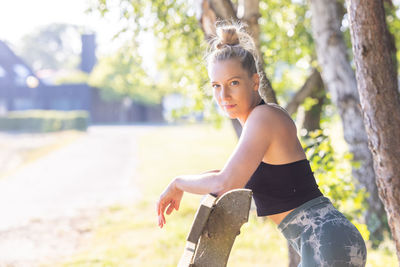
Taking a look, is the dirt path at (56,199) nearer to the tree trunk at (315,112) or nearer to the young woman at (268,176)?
the tree trunk at (315,112)

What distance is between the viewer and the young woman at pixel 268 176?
5.75 feet

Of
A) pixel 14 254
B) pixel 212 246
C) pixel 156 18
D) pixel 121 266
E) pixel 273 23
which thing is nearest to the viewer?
pixel 212 246

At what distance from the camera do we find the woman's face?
6.53 ft

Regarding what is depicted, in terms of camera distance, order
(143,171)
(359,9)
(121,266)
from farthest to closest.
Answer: (143,171) → (121,266) → (359,9)

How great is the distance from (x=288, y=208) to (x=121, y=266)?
401 cm

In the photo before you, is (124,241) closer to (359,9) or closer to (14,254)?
(14,254)

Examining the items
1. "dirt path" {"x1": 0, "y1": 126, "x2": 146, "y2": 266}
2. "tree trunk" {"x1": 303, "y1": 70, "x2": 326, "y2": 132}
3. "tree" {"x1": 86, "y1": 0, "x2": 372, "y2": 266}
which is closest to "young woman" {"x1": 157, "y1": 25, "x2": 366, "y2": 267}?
"tree" {"x1": 86, "y1": 0, "x2": 372, "y2": 266}

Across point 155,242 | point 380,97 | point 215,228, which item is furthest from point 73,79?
point 215,228

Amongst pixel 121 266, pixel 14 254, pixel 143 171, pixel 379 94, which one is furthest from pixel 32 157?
pixel 379 94

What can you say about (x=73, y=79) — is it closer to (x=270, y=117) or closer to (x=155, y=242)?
(x=155, y=242)

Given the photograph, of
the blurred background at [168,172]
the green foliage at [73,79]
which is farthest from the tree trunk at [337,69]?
the green foliage at [73,79]

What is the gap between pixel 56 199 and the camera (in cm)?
1045

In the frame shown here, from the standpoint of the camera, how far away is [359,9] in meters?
2.71

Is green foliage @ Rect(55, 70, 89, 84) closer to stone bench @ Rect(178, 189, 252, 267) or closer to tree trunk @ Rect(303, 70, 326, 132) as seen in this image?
tree trunk @ Rect(303, 70, 326, 132)
